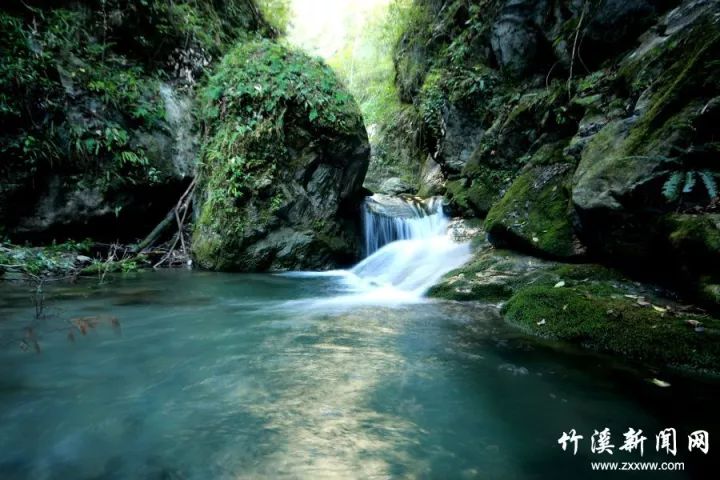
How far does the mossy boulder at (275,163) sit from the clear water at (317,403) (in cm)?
395

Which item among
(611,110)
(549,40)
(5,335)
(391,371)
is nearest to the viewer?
(391,371)

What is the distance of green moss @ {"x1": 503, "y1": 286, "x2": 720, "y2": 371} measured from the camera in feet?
9.09

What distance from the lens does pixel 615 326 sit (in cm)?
325

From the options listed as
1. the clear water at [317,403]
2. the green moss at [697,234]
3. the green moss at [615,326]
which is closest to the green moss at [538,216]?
the green moss at [615,326]

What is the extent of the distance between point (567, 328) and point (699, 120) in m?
2.28

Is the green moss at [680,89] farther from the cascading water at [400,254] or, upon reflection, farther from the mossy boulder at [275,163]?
the mossy boulder at [275,163]

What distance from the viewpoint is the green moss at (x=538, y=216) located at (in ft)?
16.7

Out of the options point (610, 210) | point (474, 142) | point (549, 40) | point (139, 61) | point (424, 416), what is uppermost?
point (549, 40)

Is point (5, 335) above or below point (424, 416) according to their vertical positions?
above

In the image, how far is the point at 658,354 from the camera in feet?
9.43

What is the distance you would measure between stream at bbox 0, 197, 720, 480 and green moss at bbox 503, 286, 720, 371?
23 centimetres

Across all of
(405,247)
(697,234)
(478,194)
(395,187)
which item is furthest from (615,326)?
(395,187)

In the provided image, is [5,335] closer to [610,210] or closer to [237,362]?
[237,362]

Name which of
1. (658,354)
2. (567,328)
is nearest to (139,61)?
(567,328)
